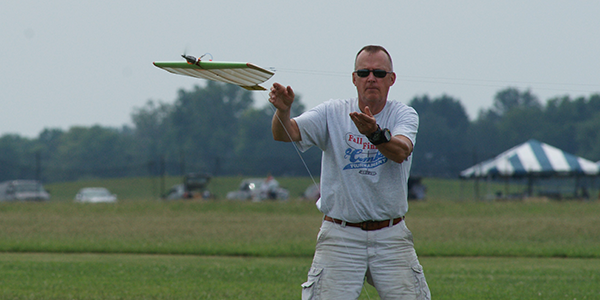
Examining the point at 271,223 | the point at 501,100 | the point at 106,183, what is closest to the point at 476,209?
the point at 271,223

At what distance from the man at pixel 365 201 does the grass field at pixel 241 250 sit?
1.64ft

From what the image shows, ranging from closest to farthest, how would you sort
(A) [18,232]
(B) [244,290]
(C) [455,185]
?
1. (B) [244,290]
2. (A) [18,232]
3. (C) [455,185]

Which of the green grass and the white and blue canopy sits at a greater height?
the white and blue canopy

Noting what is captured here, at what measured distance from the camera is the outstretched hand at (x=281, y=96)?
4.22 metres

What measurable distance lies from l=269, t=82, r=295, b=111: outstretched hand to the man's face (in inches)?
18.0

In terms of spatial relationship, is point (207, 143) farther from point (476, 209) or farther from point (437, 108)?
point (476, 209)

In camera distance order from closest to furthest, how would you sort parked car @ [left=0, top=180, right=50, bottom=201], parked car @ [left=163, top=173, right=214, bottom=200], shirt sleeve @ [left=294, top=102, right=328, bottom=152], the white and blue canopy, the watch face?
1. the watch face
2. shirt sleeve @ [left=294, top=102, right=328, bottom=152]
3. parked car @ [left=0, top=180, right=50, bottom=201]
4. parked car @ [left=163, top=173, right=214, bottom=200]
5. the white and blue canopy

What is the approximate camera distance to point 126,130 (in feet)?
573

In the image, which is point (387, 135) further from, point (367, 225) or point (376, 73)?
point (367, 225)

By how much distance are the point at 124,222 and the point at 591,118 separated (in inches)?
4298

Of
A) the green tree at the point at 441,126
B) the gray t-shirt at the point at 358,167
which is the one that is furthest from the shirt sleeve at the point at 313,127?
the green tree at the point at 441,126

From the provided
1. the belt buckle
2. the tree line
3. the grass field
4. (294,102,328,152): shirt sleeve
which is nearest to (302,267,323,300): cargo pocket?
the belt buckle

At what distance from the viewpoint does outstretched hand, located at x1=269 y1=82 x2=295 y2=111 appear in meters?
4.22

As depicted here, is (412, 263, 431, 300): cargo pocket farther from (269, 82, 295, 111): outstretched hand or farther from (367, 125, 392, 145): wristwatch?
(269, 82, 295, 111): outstretched hand
